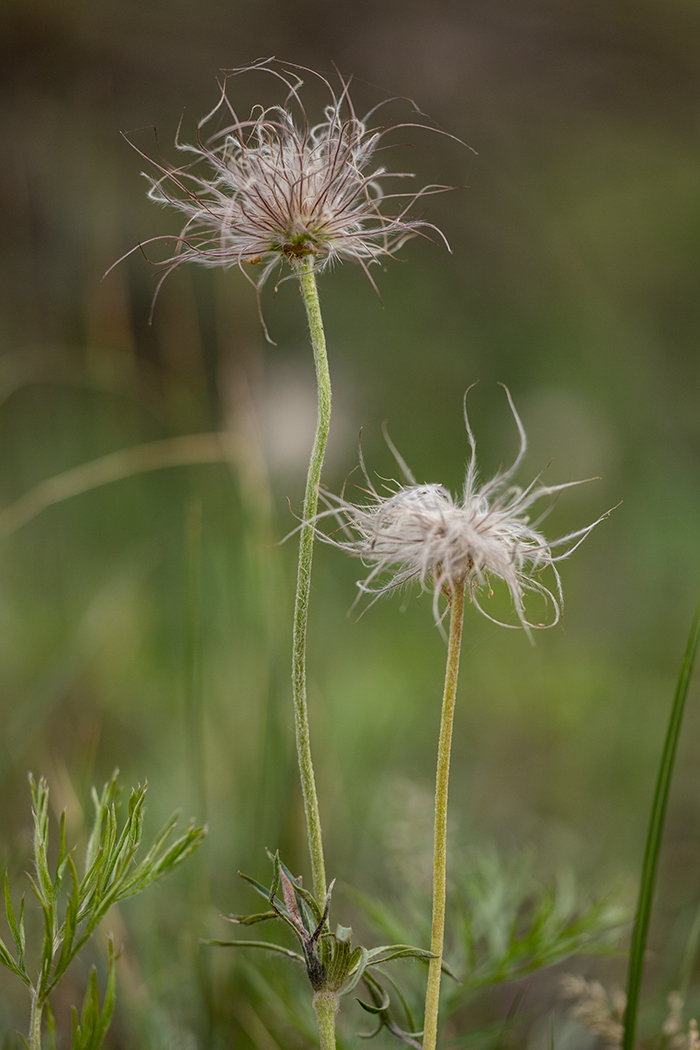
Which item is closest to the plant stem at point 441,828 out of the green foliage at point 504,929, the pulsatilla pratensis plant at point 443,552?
the pulsatilla pratensis plant at point 443,552

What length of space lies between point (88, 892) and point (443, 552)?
0.96 feet

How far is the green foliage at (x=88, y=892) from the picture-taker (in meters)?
0.48

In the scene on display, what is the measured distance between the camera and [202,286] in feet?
11.1

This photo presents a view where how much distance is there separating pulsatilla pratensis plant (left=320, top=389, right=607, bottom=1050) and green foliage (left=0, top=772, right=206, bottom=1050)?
0.15 metres

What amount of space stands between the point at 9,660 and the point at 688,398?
229cm

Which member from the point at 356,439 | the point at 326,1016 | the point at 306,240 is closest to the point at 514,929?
the point at 326,1016

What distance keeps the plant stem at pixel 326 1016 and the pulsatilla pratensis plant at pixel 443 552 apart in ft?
0.17

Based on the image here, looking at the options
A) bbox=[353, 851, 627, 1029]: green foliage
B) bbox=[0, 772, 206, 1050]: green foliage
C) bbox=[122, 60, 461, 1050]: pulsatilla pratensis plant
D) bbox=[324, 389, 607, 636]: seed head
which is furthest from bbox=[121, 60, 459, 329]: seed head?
bbox=[353, 851, 627, 1029]: green foliage

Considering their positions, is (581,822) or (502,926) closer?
(502,926)

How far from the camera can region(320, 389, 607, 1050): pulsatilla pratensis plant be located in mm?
459

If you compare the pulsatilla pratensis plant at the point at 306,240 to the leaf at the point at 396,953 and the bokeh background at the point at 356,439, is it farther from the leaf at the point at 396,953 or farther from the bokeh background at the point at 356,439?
the bokeh background at the point at 356,439

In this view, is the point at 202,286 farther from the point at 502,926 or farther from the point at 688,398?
the point at 502,926

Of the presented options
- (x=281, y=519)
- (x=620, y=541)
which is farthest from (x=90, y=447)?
(x=620, y=541)

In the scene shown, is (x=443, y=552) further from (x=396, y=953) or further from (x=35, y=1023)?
(x=35, y=1023)
